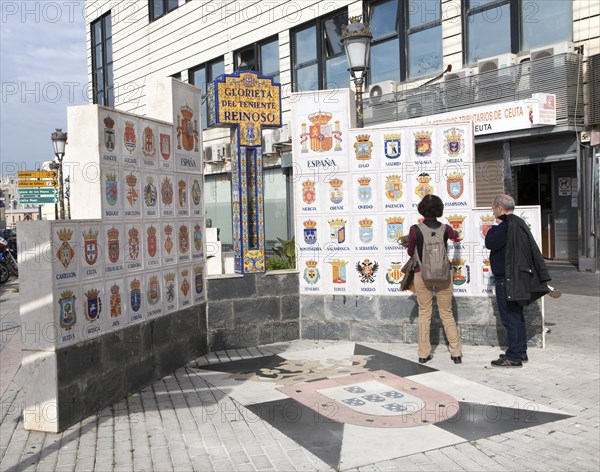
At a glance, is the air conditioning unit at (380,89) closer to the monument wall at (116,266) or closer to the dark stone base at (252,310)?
the dark stone base at (252,310)

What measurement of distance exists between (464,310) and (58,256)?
489 cm

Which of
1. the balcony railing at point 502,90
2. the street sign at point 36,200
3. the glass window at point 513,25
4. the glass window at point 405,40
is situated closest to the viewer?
the balcony railing at point 502,90

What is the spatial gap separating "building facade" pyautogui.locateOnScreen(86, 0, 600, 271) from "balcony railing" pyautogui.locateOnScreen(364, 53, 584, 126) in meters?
0.02

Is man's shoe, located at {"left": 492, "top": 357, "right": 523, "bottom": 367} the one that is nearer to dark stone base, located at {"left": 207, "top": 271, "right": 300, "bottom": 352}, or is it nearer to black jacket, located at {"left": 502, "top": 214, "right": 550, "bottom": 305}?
black jacket, located at {"left": 502, "top": 214, "right": 550, "bottom": 305}

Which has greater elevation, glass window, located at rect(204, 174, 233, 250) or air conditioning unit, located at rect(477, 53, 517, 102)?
air conditioning unit, located at rect(477, 53, 517, 102)

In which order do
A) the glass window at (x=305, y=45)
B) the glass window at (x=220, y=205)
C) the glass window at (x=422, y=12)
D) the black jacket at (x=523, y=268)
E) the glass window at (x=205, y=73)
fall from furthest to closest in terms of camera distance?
the glass window at (x=205, y=73) → the glass window at (x=220, y=205) → the glass window at (x=305, y=45) → the glass window at (x=422, y=12) → the black jacket at (x=523, y=268)

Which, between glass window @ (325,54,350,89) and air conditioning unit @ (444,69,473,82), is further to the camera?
glass window @ (325,54,350,89)

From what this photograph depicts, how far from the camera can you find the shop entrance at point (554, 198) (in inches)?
637

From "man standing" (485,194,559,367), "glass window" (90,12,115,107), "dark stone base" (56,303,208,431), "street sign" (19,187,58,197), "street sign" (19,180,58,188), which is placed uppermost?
"glass window" (90,12,115,107)

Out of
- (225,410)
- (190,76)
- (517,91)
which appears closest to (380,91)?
(517,91)

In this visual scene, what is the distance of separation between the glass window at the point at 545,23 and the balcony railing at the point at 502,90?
2.35 ft

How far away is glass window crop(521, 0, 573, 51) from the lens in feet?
45.5

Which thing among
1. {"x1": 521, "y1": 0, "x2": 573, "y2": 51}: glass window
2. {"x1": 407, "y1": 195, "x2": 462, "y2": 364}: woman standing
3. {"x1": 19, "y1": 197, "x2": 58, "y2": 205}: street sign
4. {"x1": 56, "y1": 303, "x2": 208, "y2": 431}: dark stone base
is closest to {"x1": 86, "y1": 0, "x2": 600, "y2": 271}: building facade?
{"x1": 521, "y1": 0, "x2": 573, "y2": 51}: glass window

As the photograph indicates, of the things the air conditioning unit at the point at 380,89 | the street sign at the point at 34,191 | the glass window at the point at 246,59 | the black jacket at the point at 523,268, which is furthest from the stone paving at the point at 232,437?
the glass window at the point at 246,59
